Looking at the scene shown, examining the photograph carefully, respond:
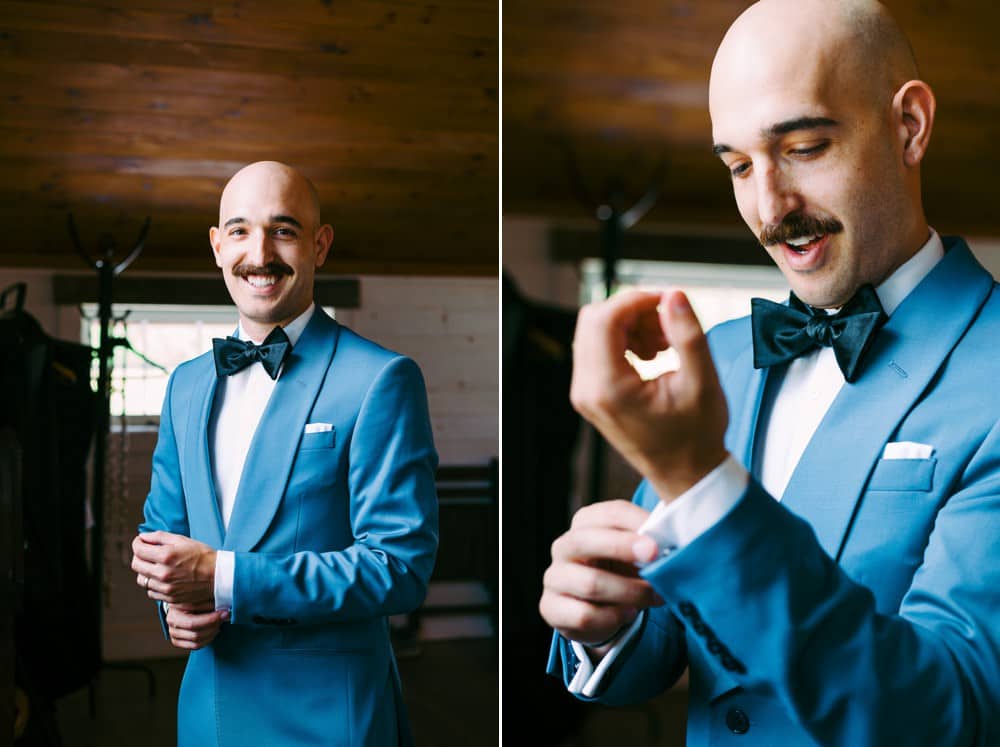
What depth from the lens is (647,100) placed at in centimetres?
202

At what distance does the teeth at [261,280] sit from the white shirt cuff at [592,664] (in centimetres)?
107

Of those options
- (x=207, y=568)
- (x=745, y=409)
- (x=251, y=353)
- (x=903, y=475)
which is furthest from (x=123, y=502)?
(x=903, y=475)

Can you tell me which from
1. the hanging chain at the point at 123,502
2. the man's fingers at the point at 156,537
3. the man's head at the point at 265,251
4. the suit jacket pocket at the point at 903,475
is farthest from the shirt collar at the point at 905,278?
the hanging chain at the point at 123,502

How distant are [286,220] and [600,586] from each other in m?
1.29

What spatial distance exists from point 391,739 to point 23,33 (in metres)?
1.71

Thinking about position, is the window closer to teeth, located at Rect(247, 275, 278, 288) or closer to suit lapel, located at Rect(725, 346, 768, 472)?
teeth, located at Rect(247, 275, 278, 288)

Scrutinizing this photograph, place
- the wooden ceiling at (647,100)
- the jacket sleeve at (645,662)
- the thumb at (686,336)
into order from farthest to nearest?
1. the wooden ceiling at (647,100)
2. the jacket sleeve at (645,662)
3. the thumb at (686,336)

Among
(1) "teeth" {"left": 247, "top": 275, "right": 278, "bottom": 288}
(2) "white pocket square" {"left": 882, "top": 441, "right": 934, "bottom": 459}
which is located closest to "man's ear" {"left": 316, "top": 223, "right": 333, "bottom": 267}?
(1) "teeth" {"left": 247, "top": 275, "right": 278, "bottom": 288}

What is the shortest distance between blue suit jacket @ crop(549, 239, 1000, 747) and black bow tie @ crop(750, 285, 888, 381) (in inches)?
1.0

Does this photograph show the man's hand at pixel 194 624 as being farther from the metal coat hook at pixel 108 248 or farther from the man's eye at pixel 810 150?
the man's eye at pixel 810 150

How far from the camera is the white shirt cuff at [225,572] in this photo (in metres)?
1.81

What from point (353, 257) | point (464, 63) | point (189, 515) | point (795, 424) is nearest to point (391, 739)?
point (189, 515)

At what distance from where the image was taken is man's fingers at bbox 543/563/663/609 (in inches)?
36.8

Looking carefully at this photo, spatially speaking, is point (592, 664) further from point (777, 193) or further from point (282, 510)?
point (282, 510)
